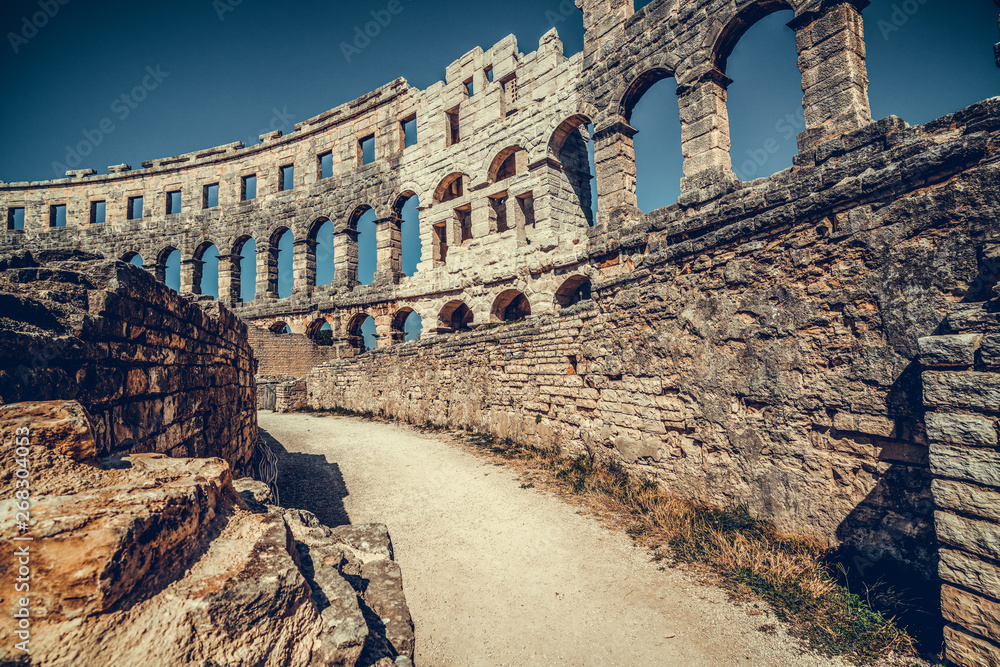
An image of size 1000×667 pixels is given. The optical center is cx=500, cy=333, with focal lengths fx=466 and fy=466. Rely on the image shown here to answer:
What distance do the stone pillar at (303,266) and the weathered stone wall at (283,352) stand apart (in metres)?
3.27

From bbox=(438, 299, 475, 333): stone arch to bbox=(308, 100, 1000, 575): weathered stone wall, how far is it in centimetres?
1018

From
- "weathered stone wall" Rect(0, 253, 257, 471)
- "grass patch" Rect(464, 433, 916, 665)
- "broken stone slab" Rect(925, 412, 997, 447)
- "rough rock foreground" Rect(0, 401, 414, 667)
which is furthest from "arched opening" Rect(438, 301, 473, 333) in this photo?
"rough rock foreground" Rect(0, 401, 414, 667)

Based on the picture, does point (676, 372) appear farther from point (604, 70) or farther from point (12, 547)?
point (604, 70)

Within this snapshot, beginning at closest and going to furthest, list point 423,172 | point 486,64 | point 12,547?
point 12,547
point 486,64
point 423,172

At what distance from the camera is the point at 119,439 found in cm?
239

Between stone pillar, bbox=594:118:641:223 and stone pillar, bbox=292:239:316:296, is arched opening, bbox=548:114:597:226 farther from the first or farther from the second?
stone pillar, bbox=292:239:316:296

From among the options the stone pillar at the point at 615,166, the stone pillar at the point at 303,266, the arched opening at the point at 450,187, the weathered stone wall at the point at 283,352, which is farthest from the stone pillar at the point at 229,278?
the stone pillar at the point at 615,166

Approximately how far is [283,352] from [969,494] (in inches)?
704

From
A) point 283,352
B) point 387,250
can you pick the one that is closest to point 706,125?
point 387,250

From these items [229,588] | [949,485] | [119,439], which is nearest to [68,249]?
[119,439]

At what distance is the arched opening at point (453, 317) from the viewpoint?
16406 mm

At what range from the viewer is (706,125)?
7.89m

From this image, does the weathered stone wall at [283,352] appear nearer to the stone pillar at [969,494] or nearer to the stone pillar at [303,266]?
the stone pillar at [303,266]

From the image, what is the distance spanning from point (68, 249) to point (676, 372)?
517 centimetres
